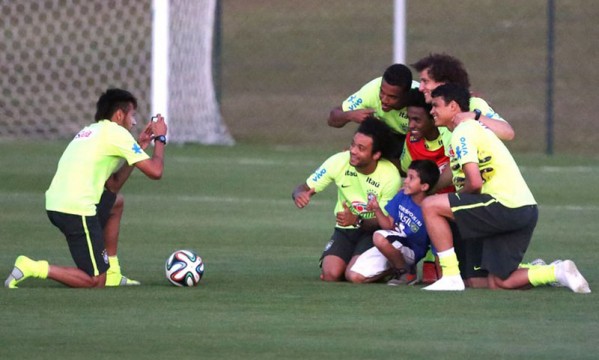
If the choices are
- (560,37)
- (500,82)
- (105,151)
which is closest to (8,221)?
(105,151)

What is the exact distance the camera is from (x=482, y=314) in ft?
28.6

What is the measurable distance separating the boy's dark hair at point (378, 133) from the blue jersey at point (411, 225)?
36 centimetres

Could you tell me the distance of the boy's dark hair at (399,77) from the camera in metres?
10.6

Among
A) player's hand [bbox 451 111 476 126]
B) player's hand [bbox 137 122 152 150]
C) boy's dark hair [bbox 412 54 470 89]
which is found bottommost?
player's hand [bbox 137 122 152 150]

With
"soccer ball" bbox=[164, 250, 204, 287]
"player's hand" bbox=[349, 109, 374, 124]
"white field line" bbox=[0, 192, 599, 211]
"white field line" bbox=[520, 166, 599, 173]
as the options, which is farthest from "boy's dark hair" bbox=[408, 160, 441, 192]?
"white field line" bbox=[520, 166, 599, 173]

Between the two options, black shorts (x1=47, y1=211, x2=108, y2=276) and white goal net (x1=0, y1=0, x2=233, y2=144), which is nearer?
black shorts (x1=47, y1=211, x2=108, y2=276)

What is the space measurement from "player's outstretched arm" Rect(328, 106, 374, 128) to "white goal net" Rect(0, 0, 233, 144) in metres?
9.52

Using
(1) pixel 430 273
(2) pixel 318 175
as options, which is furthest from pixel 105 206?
(1) pixel 430 273

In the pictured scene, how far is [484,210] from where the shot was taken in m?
9.71

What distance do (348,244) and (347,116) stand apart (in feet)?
3.16

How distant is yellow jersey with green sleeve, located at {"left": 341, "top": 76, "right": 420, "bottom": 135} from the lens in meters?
11.0

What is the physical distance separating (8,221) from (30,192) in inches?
97.8

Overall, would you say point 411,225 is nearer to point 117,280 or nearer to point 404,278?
point 404,278

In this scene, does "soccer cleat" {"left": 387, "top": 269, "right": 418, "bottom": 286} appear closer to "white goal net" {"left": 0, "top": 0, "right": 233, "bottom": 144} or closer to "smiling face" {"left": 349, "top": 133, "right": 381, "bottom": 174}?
"smiling face" {"left": 349, "top": 133, "right": 381, "bottom": 174}
